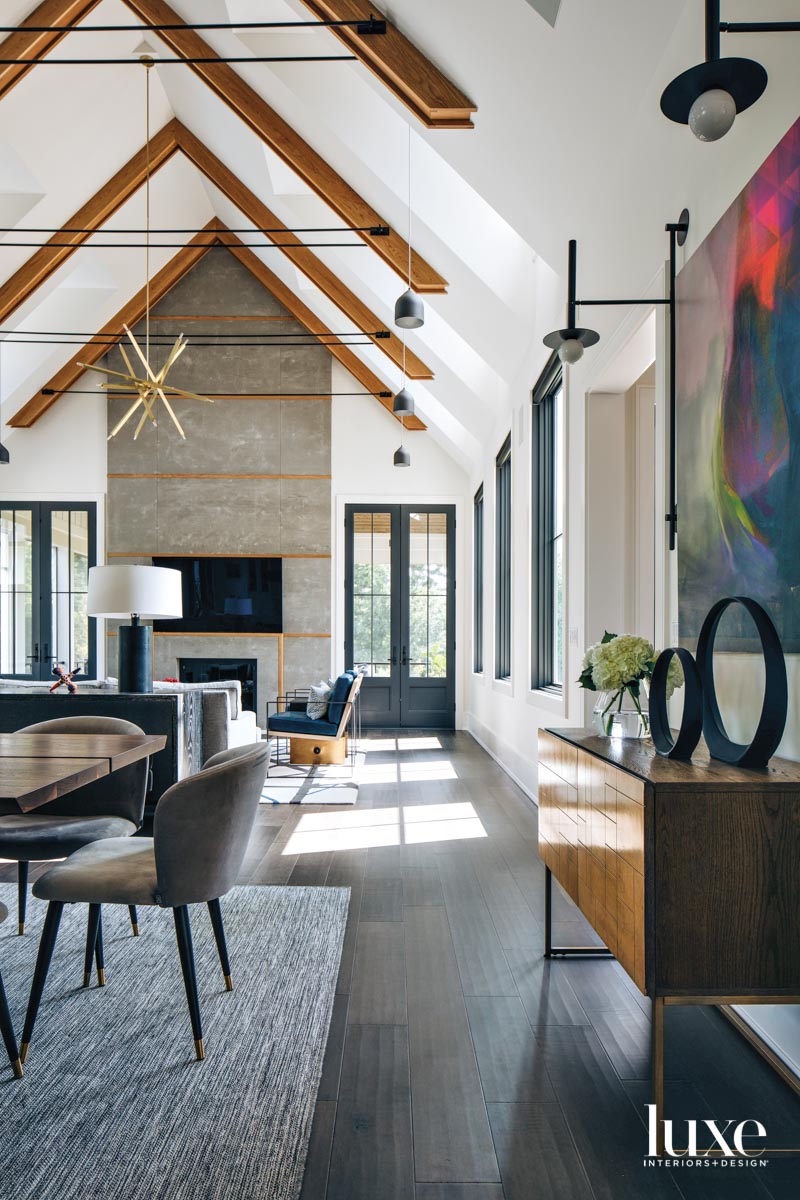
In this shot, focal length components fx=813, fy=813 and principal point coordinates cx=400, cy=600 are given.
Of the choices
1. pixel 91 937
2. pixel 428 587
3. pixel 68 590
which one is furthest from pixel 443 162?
pixel 68 590

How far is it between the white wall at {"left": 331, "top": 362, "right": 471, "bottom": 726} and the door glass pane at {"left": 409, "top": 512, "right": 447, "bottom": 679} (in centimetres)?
18

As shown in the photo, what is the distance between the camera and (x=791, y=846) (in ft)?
5.50

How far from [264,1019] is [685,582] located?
1835 millimetres

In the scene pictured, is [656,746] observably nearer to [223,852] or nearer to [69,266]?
[223,852]

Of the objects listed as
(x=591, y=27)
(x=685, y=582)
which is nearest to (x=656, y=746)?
(x=685, y=582)

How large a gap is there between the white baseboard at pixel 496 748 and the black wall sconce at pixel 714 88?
428cm

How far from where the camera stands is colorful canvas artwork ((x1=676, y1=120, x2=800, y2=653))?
6.23 feet

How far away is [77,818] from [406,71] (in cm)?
365

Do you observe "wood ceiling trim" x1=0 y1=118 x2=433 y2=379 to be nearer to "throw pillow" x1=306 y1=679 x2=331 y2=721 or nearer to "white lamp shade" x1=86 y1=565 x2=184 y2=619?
"throw pillow" x1=306 y1=679 x2=331 y2=721

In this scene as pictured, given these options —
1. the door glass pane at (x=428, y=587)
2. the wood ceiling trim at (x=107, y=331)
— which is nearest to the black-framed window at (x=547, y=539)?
the door glass pane at (x=428, y=587)

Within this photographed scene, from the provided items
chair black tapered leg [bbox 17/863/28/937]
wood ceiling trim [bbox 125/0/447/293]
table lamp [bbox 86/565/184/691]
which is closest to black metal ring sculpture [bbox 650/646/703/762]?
chair black tapered leg [bbox 17/863/28/937]

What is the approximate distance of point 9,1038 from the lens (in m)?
1.94

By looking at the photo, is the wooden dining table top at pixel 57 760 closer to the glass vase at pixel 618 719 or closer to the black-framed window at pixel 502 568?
the glass vase at pixel 618 719

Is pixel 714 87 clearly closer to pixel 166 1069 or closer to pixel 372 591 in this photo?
pixel 166 1069
